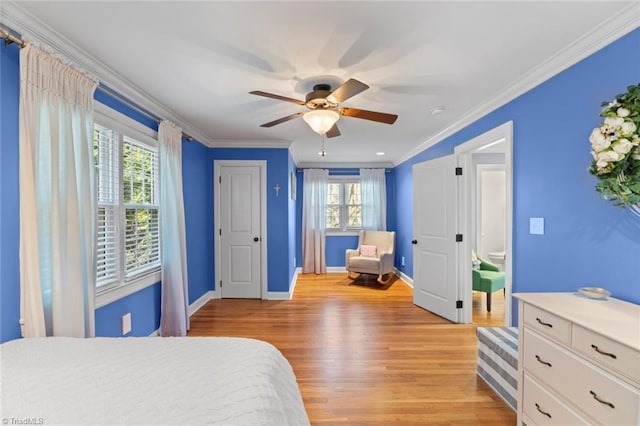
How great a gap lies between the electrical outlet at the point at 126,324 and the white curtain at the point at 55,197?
57 cm

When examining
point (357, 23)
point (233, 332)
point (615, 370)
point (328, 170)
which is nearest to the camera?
point (615, 370)

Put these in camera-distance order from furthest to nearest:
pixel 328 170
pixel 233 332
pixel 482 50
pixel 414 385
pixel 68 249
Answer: pixel 328 170
pixel 233 332
pixel 414 385
pixel 482 50
pixel 68 249

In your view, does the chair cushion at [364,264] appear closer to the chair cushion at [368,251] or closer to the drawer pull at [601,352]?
the chair cushion at [368,251]

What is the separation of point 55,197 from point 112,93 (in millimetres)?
1001

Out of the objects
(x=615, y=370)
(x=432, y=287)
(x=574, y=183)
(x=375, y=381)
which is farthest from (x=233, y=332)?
(x=574, y=183)

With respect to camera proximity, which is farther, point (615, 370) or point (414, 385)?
point (414, 385)

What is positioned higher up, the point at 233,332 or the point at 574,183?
the point at 574,183

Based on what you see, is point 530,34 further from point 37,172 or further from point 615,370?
point 37,172

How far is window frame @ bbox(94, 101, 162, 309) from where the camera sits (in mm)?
2127

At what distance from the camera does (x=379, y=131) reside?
12.3ft

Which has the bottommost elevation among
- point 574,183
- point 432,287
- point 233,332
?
point 233,332

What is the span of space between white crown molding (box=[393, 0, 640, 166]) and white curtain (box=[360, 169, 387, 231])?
10.1ft

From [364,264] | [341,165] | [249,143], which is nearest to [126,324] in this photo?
[249,143]

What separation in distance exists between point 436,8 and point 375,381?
8.14 feet
